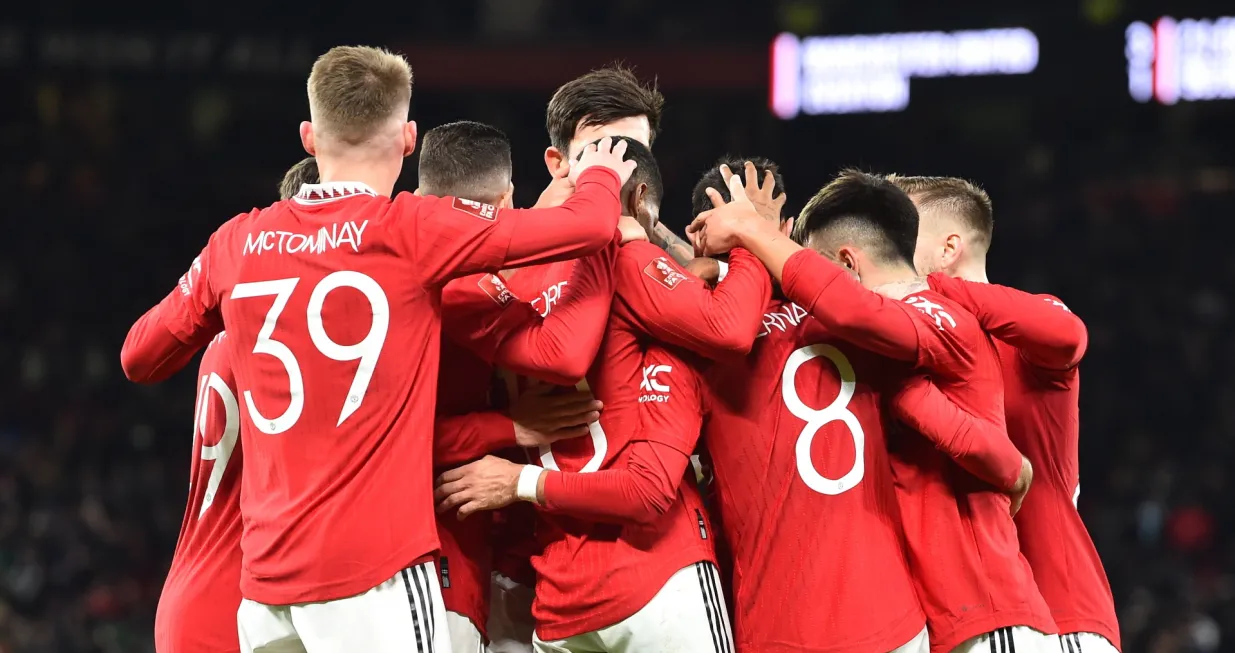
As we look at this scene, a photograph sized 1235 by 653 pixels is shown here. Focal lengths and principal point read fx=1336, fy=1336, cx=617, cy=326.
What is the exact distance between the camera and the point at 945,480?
12.2 ft

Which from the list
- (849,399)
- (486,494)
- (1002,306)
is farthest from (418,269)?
(1002,306)

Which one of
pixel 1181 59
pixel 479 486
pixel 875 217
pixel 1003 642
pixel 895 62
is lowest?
pixel 1003 642

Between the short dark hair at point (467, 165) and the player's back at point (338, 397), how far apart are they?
1.74 feet

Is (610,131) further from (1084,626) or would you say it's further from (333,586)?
(1084,626)

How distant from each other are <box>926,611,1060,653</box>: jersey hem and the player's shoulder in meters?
1.17

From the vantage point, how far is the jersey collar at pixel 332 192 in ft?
11.2

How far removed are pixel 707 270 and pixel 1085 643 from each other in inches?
62.3

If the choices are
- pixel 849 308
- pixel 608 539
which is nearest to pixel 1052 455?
pixel 849 308

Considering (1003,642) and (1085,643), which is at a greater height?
(1003,642)

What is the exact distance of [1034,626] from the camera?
11.9 feet

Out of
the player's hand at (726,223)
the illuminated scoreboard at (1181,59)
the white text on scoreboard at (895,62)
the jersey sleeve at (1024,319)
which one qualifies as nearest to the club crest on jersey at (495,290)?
the player's hand at (726,223)

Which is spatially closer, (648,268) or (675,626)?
(675,626)

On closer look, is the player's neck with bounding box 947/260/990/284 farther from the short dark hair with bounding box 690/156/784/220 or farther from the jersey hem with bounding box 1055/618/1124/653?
the jersey hem with bounding box 1055/618/1124/653

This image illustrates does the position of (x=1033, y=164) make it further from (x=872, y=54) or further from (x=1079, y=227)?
(x=872, y=54)
